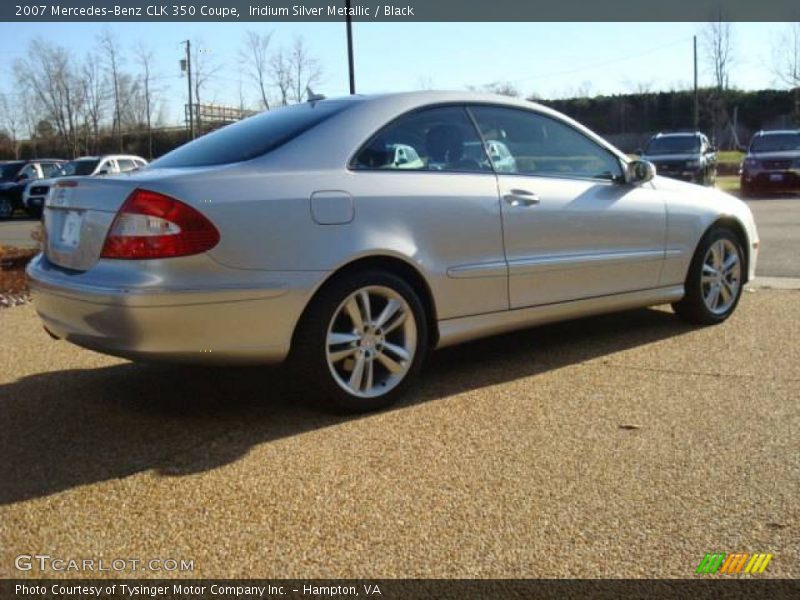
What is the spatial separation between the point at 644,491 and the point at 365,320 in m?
1.51

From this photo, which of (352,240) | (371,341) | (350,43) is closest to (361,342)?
(371,341)

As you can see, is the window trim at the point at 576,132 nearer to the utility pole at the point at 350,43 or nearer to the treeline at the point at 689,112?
the utility pole at the point at 350,43

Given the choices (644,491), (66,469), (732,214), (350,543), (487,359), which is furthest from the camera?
(732,214)

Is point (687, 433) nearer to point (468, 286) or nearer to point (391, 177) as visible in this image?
point (468, 286)

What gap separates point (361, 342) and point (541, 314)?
4.18 feet

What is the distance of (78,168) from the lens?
21.3 metres

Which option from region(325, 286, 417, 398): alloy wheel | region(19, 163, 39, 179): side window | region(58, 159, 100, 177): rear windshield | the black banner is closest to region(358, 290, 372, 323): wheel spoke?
region(325, 286, 417, 398): alloy wheel

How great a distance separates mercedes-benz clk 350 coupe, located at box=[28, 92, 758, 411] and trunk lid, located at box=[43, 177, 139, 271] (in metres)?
0.01

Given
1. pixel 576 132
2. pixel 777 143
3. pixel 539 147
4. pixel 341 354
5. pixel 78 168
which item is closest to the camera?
pixel 341 354

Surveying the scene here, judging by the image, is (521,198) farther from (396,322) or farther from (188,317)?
(188,317)

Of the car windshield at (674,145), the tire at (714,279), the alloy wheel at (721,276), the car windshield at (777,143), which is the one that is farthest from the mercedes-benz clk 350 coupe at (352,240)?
the car windshield at (777,143)

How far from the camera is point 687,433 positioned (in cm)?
361

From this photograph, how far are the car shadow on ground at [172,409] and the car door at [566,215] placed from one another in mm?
470

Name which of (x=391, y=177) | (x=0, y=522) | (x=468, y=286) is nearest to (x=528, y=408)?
(x=468, y=286)
